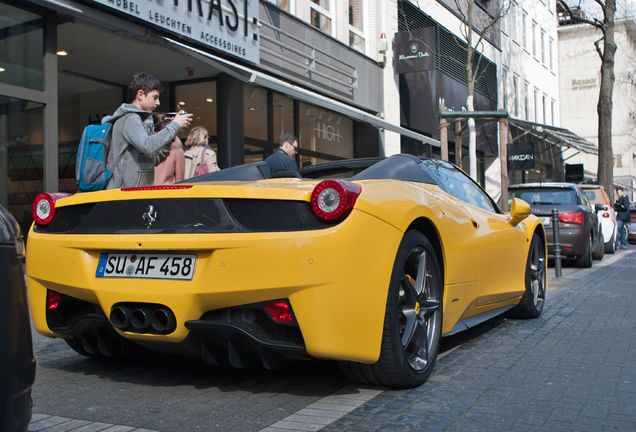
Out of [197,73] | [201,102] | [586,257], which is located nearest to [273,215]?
[586,257]

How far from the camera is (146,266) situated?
3.42 m

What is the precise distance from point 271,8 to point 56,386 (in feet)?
34.9

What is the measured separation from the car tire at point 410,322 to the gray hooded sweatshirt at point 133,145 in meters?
1.94

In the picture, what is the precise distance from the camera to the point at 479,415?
3227mm

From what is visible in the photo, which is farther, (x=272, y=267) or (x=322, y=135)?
(x=322, y=135)

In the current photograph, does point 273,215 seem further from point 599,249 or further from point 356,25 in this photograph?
point 356,25

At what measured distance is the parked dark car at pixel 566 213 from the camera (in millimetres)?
11914

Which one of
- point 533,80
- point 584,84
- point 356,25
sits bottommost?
point 356,25

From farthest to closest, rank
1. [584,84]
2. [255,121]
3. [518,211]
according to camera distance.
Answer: [584,84] < [255,121] < [518,211]

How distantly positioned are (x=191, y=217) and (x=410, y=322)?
1.27 meters

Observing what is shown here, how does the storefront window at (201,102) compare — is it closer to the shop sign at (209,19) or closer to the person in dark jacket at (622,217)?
the shop sign at (209,19)

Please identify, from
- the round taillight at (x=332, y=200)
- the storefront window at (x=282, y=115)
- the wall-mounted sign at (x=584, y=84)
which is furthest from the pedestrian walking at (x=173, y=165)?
the wall-mounted sign at (x=584, y=84)

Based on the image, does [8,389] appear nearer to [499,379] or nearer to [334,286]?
[334,286]

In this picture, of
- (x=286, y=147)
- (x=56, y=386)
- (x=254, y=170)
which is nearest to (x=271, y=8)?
(x=286, y=147)
